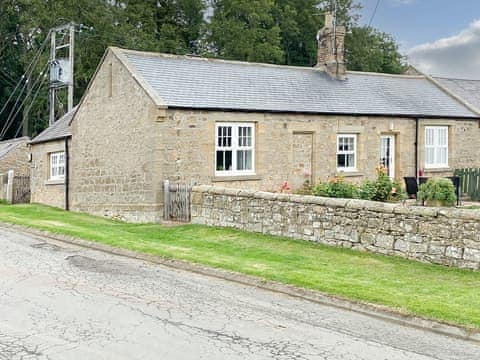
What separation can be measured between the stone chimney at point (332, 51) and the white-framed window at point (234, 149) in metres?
7.89

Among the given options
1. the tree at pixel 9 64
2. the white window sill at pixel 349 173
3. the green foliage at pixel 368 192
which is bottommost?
the green foliage at pixel 368 192

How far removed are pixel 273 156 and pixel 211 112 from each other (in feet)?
10.4

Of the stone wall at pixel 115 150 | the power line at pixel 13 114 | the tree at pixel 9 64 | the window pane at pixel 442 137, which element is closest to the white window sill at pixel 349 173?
the window pane at pixel 442 137

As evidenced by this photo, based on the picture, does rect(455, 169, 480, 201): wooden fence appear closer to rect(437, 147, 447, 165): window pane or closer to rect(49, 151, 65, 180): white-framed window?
rect(437, 147, 447, 165): window pane

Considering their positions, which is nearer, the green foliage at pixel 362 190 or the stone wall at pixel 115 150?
the green foliage at pixel 362 190

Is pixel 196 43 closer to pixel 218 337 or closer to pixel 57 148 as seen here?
pixel 57 148

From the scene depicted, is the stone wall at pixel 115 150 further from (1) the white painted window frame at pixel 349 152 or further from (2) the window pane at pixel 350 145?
(2) the window pane at pixel 350 145

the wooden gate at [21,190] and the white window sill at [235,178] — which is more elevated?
the white window sill at [235,178]

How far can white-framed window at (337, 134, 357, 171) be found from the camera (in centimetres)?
2503

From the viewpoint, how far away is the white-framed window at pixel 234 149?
21.9m

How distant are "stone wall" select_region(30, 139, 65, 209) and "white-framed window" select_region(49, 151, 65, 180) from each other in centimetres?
21

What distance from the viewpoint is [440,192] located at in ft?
61.1

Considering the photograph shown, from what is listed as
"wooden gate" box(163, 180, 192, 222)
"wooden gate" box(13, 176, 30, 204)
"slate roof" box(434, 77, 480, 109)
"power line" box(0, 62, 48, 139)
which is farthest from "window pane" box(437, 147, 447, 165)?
"power line" box(0, 62, 48, 139)

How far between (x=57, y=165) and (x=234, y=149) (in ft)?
35.1
